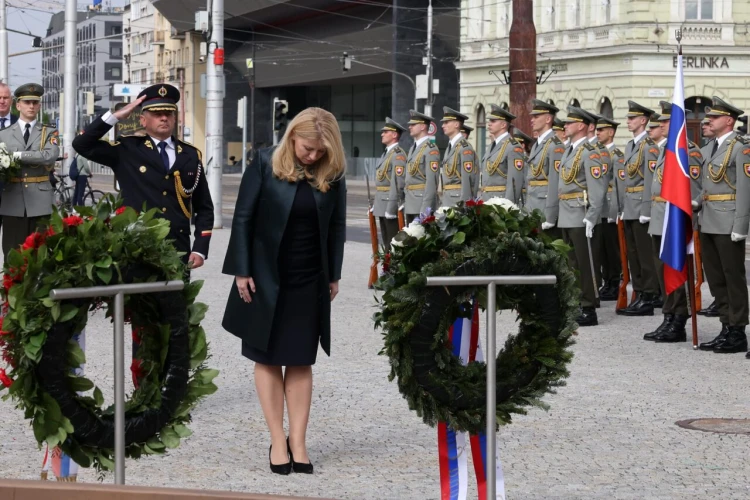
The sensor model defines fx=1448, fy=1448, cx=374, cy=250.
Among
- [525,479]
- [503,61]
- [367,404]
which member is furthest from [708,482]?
[503,61]

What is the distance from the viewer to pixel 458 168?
53.2 ft

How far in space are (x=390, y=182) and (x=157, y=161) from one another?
979 cm

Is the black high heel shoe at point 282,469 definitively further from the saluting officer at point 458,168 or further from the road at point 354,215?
the road at point 354,215

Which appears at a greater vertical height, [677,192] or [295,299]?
[677,192]

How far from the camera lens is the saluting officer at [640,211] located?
14320 millimetres

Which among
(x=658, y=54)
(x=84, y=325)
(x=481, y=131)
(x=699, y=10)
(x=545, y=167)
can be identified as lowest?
(x=84, y=325)

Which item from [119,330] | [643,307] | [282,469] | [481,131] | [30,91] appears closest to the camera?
Answer: [119,330]

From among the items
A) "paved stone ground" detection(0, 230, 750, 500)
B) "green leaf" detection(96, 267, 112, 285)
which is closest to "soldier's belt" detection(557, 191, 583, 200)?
"paved stone ground" detection(0, 230, 750, 500)

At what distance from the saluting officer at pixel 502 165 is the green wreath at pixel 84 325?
387 inches

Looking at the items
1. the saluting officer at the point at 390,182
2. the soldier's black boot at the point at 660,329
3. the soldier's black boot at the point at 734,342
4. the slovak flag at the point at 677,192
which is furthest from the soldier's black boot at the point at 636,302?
the saluting officer at the point at 390,182

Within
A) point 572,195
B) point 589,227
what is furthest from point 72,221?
point 572,195

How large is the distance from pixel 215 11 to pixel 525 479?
22446 millimetres

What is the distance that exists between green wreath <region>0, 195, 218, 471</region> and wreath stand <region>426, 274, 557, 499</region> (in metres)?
1.07

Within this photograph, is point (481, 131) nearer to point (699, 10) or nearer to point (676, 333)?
point (699, 10)
